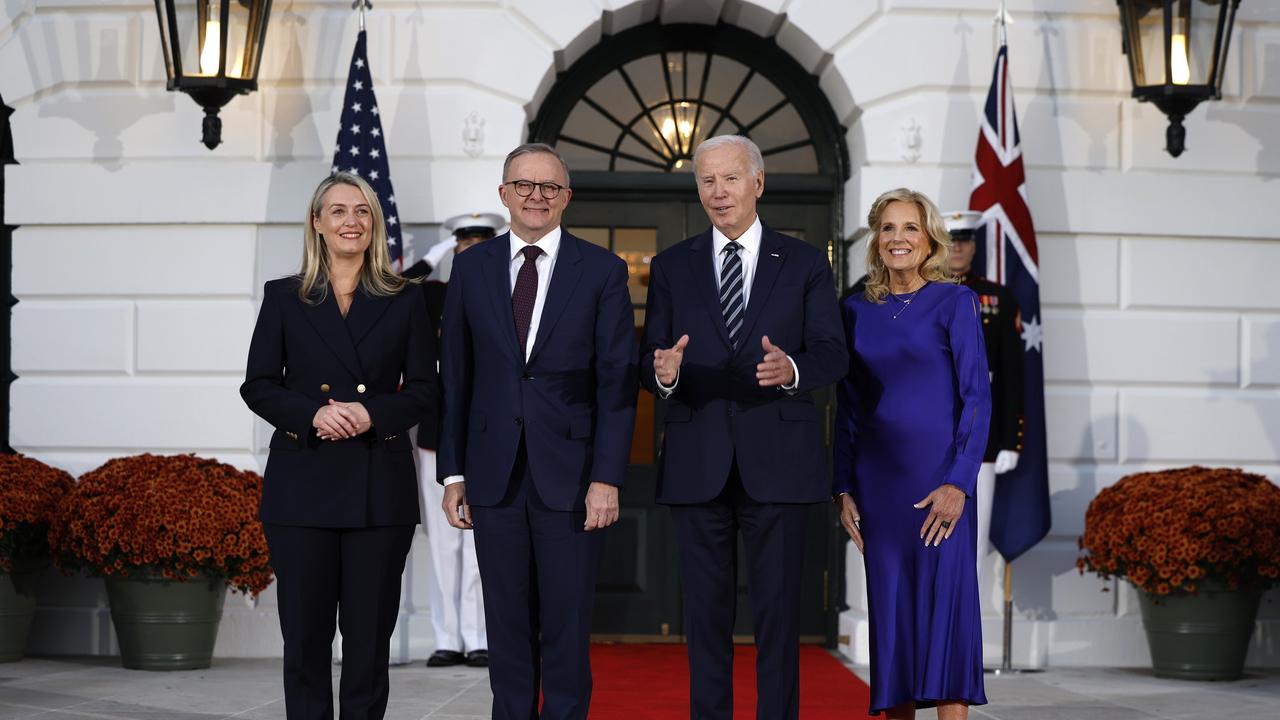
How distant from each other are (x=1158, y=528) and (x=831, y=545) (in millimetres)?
1892

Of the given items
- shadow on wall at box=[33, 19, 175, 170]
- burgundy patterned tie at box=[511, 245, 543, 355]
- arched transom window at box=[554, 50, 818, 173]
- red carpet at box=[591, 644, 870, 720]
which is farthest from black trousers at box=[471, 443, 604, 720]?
shadow on wall at box=[33, 19, 175, 170]

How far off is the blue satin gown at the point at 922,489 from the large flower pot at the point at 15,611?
469 centimetres

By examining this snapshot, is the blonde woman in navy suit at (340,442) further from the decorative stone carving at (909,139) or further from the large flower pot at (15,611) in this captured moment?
the decorative stone carving at (909,139)

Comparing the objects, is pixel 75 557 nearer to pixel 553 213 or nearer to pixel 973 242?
pixel 553 213

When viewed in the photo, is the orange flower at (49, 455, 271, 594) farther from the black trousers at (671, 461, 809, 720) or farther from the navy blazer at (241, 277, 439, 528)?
the black trousers at (671, 461, 809, 720)

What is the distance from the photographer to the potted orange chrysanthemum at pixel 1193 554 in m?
6.77

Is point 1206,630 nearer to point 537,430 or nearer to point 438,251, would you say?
point 438,251

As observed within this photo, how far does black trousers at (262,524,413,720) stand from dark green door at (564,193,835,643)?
A: 385cm

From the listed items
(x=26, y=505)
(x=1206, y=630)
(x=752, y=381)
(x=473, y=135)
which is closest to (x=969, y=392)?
(x=752, y=381)

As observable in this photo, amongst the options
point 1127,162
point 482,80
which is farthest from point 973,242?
point 482,80

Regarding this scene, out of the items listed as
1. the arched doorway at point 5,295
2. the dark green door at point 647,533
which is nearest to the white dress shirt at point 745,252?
the dark green door at point 647,533

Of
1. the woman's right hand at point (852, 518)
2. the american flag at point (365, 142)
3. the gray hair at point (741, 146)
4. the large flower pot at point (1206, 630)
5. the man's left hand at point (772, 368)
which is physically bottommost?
the large flower pot at point (1206, 630)

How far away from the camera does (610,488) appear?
4074mm

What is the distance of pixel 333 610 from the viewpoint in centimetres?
420
